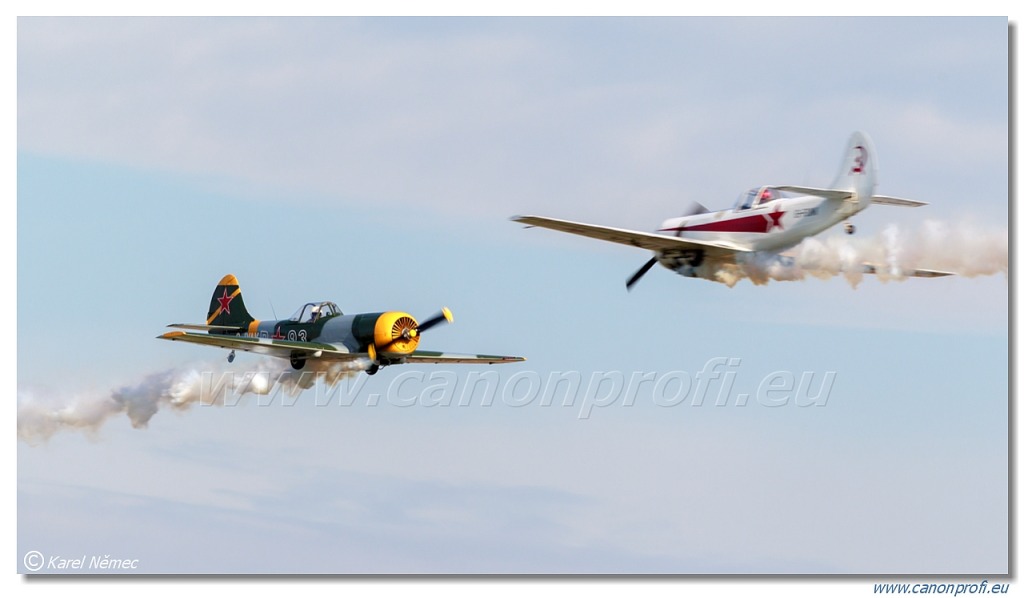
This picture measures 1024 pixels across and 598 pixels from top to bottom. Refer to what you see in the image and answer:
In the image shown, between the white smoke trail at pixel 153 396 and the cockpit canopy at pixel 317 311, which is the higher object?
the cockpit canopy at pixel 317 311

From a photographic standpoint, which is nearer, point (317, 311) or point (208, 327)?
point (317, 311)

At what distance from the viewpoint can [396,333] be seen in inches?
1655

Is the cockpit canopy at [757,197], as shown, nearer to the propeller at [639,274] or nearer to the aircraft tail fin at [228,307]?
the propeller at [639,274]

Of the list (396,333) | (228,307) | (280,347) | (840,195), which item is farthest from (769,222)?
(228,307)

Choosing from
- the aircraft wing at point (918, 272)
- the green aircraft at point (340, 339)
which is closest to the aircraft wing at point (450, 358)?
the green aircraft at point (340, 339)

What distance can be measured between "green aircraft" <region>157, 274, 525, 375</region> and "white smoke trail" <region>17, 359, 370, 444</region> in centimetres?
55

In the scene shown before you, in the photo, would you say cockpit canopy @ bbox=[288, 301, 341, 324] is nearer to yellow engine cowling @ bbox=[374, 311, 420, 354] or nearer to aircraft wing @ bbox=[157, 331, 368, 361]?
aircraft wing @ bbox=[157, 331, 368, 361]

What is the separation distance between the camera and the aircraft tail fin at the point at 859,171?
40375 mm

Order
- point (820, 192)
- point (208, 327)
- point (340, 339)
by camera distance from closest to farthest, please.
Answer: point (820, 192), point (340, 339), point (208, 327)

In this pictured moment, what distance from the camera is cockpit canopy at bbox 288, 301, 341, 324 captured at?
4322 centimetres

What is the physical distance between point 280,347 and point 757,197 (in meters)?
10.1

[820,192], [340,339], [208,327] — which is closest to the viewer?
[820,192]

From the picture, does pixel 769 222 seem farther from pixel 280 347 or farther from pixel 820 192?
pixel 280 347

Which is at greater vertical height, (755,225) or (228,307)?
(755,225)
